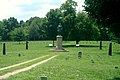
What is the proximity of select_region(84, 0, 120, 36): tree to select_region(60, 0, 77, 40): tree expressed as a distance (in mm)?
65606

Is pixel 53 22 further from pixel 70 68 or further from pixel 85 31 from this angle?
pixel 70 68

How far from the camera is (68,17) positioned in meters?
86.9

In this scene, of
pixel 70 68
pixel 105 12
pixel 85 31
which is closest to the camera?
pixel 105 12

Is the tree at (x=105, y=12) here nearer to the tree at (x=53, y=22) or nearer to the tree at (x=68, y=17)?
the tree at (x=68, y=17)

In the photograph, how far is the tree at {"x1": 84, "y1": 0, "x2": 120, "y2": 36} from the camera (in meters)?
17.1

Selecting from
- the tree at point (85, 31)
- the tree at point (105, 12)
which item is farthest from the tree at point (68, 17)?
the tree at point (105, 12)

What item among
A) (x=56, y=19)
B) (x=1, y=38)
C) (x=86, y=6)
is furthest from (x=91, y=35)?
(x=1, y=38)

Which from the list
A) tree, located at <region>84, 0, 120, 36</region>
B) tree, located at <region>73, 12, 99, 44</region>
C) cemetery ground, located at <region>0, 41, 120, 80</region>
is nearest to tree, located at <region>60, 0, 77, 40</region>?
tree, located at <region>73, 12, 99, 44</region>

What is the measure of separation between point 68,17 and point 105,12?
228ft

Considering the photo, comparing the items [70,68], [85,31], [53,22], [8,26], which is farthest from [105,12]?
[8,26]

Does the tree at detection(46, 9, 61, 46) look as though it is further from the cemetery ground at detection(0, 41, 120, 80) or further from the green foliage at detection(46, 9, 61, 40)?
the cemetery ground at detection(0, 41, 120, 80)

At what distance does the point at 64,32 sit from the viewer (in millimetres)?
85875

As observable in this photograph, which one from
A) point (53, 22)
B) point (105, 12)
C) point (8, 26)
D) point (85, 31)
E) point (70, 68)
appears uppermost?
point (8, 26)

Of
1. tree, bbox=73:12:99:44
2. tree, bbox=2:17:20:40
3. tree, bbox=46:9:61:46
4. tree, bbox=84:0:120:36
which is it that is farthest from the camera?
tree, bbox=2:17:20:40
